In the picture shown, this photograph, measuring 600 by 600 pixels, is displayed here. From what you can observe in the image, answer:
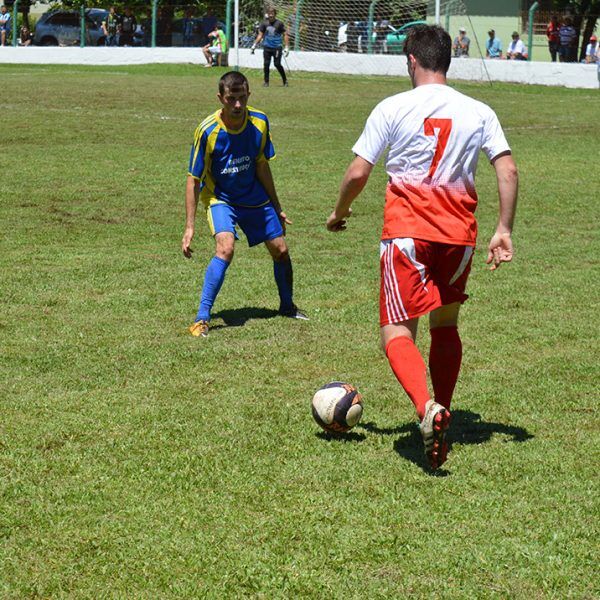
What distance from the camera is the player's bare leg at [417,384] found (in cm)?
483

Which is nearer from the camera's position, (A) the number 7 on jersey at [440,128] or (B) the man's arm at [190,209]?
(A) the number 7 on jersey at [440,128]

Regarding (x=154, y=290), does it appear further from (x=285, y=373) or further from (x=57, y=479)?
(x=57, y=479)

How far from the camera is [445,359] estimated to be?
5.52m

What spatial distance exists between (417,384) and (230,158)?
3.31 meters

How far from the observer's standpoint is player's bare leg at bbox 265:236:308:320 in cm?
819

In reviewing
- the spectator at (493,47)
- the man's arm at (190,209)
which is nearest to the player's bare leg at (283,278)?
the man's arm at (190,209)

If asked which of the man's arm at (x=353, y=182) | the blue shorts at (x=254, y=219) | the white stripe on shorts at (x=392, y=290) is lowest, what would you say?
the blue shorts at (x=254, y=219)

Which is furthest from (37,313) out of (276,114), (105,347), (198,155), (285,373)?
(276,114)

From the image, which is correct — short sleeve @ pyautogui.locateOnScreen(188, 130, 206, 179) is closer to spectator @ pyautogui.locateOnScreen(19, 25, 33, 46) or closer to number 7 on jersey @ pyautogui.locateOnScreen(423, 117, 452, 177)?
number 7 on jersey @ pyautogui.locateOnScreen(423, 117, 452, 177)

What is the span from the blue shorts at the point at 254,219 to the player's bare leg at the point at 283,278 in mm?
67

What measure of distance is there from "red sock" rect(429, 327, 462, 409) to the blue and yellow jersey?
291 cm

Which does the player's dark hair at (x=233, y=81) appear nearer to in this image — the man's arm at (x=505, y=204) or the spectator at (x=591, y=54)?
the man's arm at (x=505, y=204)

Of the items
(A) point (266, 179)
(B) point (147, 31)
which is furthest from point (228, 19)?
(A) point (266, 179)

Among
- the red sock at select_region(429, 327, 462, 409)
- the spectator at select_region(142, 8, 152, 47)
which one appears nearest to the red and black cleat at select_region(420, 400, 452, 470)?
the red sock at select_region(429, 327, 462, 409)
